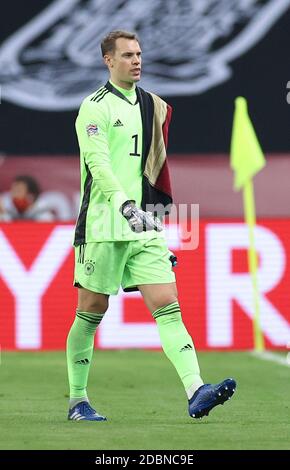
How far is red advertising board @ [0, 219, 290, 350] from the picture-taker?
15.5m

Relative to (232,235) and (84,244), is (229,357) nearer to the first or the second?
(232,235)

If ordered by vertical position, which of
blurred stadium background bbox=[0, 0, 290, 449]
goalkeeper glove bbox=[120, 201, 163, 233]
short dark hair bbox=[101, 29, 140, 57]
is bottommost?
goalkeeper glove bbox=[120, 201, 163, 233]

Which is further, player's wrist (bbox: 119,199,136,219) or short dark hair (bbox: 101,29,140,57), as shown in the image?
short dark hair (bbox: 101,29,140,57)

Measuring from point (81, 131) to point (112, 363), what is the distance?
584cm

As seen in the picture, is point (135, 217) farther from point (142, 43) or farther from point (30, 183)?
point (142, 43)

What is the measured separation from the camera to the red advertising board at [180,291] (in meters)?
15.5

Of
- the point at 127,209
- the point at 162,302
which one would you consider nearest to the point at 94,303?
the point at 162,302

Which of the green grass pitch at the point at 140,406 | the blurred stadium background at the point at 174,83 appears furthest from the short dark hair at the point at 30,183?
A: the green grass pitch at the point at 140,406

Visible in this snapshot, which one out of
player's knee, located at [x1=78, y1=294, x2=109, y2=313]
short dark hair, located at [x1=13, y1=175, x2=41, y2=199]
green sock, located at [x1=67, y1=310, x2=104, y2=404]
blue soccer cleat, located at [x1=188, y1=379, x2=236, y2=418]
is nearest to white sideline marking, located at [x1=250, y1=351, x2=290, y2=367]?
short dark hair, located at [x1=13, y1=175, x2=41, y2=199]

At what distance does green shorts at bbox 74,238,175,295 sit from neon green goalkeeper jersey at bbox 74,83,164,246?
63mm

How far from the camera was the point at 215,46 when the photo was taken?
731 inches

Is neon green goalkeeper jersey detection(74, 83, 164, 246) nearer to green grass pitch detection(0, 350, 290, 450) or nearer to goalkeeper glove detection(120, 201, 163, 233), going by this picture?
goalkeeper glove detection(120, 201, 163, 233)

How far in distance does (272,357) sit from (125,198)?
6879 millimetres

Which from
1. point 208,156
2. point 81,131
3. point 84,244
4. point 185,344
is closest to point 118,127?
point 81,131
